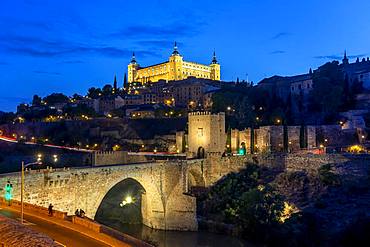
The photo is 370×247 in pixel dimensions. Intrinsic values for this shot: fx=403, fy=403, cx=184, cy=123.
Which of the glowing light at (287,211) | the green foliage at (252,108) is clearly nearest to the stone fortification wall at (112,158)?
the glowing light at (287,211)

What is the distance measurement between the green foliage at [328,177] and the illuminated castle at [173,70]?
106 m

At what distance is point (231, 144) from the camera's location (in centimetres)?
5169

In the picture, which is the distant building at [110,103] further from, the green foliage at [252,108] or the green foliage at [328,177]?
the green foliage at [328,177]

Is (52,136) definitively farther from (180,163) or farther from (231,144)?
(180,163)

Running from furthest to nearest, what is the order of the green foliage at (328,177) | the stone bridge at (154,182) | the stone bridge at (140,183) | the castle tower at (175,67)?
1. the castle tower at (175,67)
2. the green foliage at (328,177)
3. the stone bridge at (154,182)
4. the stone bridge at (140,183)

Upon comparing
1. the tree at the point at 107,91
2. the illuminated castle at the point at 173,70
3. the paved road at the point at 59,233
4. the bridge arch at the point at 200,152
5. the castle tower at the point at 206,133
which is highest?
the illuminated castle at the point at 173,70

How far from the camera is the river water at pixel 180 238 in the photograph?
3108 centimetres

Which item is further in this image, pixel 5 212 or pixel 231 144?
pixel 231 144

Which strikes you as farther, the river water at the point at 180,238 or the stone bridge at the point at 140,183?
the river water at the point at 180,238

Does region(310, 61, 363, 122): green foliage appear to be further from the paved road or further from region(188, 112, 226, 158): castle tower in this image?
the paved road

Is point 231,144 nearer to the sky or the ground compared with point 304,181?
nearer to the sky

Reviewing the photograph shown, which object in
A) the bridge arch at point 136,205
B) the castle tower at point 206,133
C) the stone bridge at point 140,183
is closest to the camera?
the stone bridge at point 140,183

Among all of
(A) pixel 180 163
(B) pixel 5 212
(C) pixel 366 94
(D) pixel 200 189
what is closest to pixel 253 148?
(D) pixel 200 189

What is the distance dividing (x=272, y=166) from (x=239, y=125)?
19.4m
